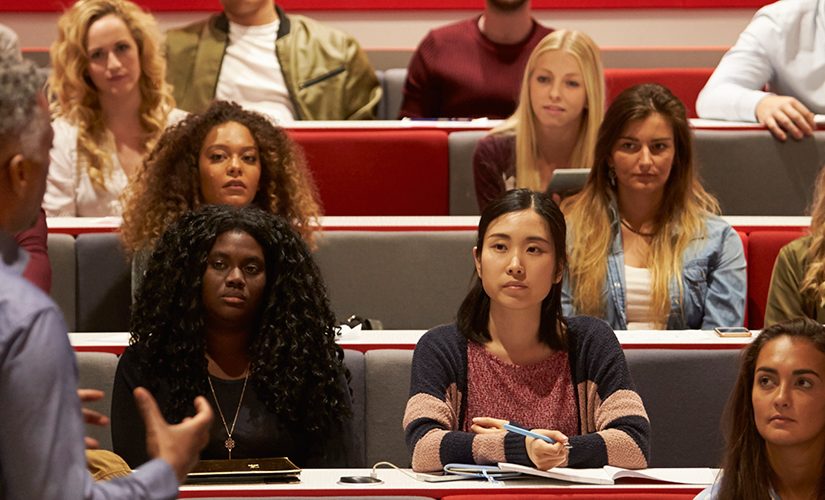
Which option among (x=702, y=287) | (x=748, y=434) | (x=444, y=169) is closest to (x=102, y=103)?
(x=444, y=169)

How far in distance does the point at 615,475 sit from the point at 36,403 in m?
0.76

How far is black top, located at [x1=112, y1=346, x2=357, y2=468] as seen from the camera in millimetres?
1727

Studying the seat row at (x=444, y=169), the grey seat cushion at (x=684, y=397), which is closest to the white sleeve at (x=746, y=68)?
the seat row at (x=444, y=169)

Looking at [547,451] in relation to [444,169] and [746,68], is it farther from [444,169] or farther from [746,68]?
[746,68]

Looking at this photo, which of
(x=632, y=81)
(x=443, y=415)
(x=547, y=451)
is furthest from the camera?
(x=632, y=81)

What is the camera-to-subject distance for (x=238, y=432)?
1.74 metres

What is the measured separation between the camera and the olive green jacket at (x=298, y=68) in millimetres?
2949

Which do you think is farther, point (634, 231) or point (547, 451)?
point (634, 231)

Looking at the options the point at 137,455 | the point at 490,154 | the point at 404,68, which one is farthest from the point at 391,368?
the point at 404,68

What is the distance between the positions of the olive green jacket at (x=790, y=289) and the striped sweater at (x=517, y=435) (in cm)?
44

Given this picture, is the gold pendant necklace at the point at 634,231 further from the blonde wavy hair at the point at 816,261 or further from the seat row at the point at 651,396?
the seat row at the point at 651,396

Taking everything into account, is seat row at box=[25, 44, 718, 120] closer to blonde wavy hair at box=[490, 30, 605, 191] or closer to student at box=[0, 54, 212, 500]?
blonde wavy hair at box=[490, 30, 605, 191]

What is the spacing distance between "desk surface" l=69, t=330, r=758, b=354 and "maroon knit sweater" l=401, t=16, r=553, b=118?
116cm

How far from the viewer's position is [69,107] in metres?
2.58
